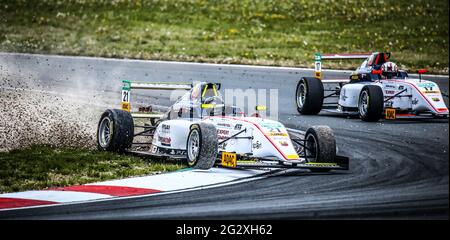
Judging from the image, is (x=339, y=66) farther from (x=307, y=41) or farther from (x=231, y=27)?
(x=231, y=27)

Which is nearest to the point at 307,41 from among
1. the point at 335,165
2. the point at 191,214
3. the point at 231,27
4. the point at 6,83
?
the point at 231,27

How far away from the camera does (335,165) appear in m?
13.6

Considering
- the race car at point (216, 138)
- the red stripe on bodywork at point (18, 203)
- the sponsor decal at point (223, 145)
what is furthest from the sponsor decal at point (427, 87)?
the red stripe on bodywork at point (18, 203)

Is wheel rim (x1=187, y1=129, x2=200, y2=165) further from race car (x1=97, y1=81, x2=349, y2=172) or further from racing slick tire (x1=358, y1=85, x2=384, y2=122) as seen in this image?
racing slick tire (x1=358, y1=85, x2=384, y2=122)

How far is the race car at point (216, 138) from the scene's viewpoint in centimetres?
1356

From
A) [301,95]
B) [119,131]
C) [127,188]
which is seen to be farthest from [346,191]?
[301,95]

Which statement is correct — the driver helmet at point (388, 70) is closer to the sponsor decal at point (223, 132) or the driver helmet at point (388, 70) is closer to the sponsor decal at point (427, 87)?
the sponsor decal at point (427, 87)

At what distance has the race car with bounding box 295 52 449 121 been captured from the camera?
2012 cm

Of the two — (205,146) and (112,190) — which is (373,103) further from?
(112,190)

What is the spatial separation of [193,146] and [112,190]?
2334 mm

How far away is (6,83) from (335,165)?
15086mm

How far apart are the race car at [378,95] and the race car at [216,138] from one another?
180 inches

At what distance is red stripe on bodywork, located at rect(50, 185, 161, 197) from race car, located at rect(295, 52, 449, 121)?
30.3 ft

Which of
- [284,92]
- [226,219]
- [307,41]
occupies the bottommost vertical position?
[226,219]
